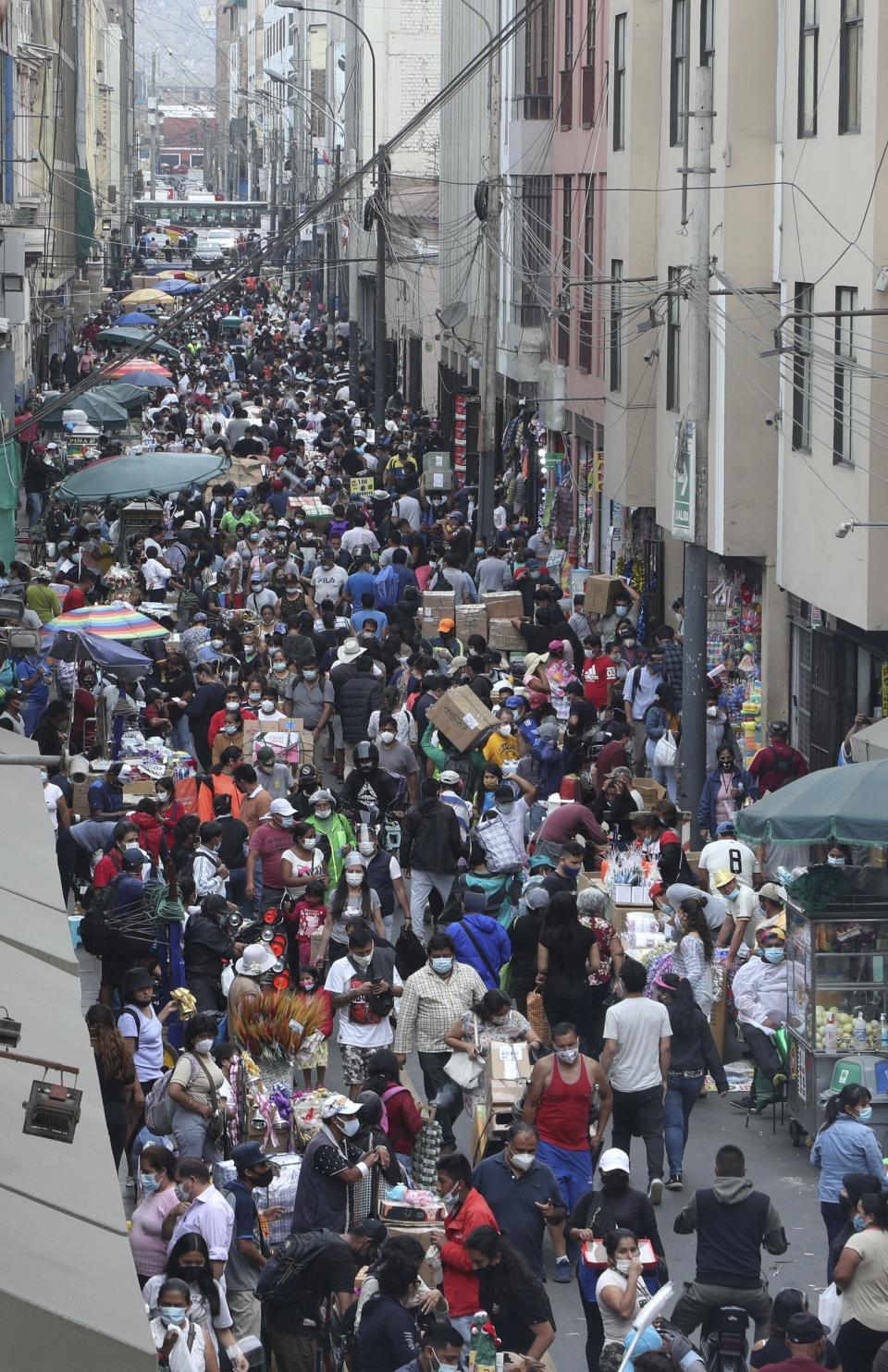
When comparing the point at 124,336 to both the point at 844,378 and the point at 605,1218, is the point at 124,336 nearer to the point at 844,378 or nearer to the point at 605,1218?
the point at 844,378

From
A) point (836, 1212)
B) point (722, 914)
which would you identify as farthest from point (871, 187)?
point (836, 1212)

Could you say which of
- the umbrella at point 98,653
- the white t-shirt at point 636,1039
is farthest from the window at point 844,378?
the white t-shirt at point 636,1039

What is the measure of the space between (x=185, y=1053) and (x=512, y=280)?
90.6ft

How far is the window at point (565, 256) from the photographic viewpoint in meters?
31.7

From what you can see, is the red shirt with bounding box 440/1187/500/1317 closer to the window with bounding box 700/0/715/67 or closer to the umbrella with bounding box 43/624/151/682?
the umbrella with bounding box 43/624/151/682

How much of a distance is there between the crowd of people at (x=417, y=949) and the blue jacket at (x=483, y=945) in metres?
0.02

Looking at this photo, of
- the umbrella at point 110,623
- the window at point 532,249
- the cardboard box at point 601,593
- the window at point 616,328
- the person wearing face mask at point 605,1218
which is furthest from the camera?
the window at point 532,249

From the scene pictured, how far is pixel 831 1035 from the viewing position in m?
11.7

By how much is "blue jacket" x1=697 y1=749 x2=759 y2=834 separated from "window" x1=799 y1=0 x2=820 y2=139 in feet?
18.1

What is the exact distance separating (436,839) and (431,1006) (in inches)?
122

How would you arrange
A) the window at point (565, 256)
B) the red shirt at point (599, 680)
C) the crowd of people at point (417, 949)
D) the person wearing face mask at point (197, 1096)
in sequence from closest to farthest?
the crowd of people at point (417, 949) < the person wearing face mask at point (197, 1096) < the red shirt at point (599, 680) < the window at point (565, 256)

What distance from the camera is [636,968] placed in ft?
35.6

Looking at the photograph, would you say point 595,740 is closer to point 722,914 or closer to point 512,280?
point 722,914

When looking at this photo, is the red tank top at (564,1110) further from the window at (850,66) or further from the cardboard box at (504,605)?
the cardboard box at (504,605)
